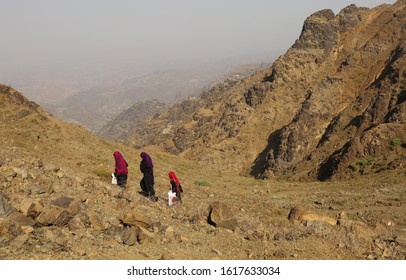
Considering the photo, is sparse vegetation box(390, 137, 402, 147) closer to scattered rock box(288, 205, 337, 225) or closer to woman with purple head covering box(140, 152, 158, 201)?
scattered rock box(288, 205, 337, 225)

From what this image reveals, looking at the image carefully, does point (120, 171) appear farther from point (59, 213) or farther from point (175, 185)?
point (59, 213)

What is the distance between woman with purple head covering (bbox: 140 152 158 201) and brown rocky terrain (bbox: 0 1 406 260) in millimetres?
472

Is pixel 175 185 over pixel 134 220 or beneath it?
beneath

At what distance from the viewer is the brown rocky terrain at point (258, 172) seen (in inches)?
286

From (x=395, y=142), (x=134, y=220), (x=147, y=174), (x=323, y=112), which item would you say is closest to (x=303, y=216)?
(x=147, y=174)

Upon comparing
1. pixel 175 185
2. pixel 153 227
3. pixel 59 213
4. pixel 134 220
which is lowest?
pixel 175 185

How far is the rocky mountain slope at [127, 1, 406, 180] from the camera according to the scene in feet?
79.4

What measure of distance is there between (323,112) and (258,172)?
796cm

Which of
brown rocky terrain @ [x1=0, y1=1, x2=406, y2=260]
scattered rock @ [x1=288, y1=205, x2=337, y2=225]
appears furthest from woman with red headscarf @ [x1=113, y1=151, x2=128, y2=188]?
scattered rock @ [x1=288, y1=205, x2=337, y2=225]

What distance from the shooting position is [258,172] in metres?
33.6

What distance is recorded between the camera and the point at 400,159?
20844mm

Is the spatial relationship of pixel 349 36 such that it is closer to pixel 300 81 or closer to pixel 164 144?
pixel 300 81
